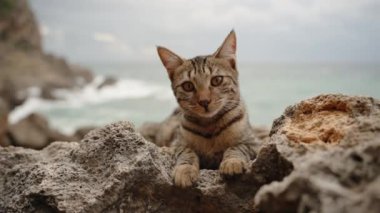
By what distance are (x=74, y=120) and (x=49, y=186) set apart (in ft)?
54.7

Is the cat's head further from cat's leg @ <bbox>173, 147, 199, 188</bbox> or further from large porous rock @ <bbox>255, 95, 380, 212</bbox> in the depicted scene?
large porous rock @ <bbox>255, 95, 380, 212</bbox>

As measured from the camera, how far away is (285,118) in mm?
2383

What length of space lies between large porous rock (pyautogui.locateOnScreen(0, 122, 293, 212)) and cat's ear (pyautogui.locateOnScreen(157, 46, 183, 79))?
94cm

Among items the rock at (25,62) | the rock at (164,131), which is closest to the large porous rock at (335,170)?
the rock at (164,131)

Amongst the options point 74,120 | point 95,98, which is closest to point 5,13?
point 95,98

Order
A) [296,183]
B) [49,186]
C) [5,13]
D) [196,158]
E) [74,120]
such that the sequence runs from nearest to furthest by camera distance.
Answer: [296,183] → [49,186] → [196,158] → [74,120] → [5,13]

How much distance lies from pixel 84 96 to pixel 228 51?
23.5 meters

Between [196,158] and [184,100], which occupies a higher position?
[184,100]

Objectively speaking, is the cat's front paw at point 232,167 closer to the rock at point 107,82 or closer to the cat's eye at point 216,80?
the cat's eye at point 216,80

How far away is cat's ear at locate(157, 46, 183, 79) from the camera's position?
316cm

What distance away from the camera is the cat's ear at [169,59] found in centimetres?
316

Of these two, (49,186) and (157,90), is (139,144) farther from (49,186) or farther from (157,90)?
(157,90)

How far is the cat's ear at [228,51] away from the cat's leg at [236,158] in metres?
0.68

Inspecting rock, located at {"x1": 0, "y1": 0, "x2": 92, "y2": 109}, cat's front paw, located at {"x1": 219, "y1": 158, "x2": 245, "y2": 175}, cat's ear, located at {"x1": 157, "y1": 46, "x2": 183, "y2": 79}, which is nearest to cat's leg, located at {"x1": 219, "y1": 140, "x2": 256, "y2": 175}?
cat's front paw, located at {"x1": 219, "y1": 158, "x2": 245, "y2": 175}
